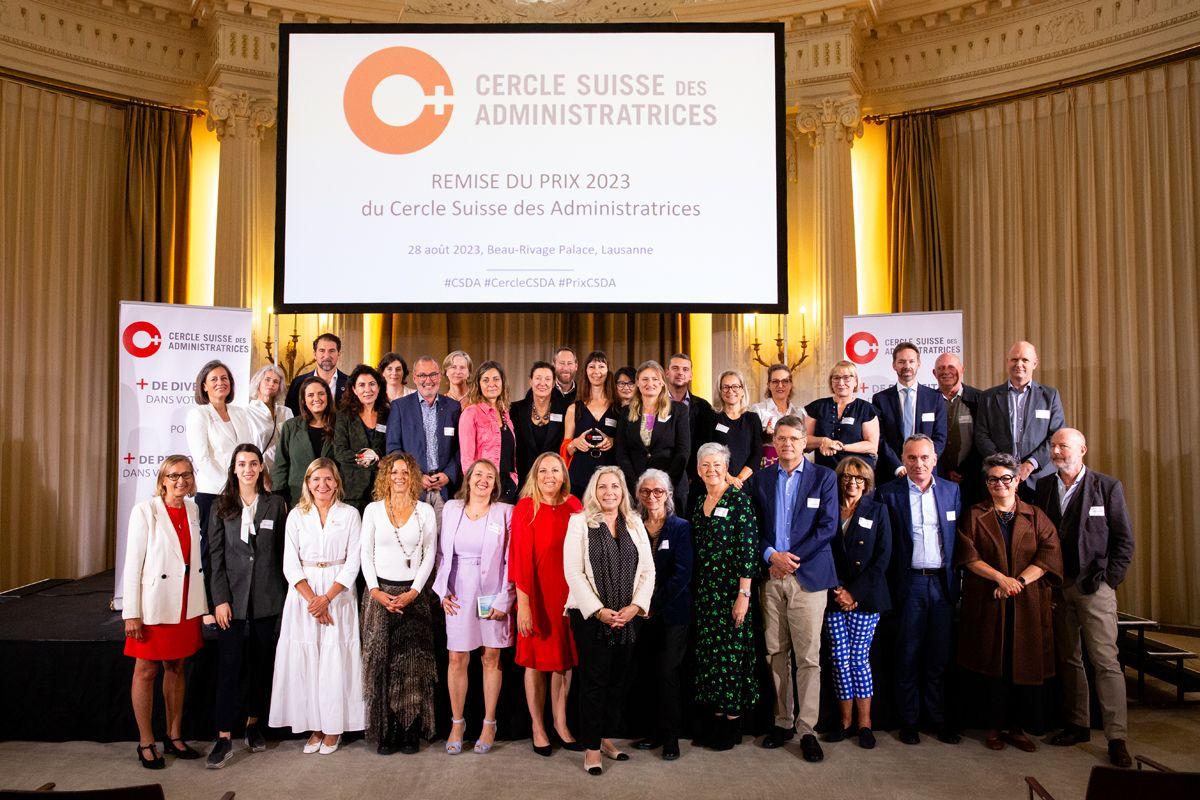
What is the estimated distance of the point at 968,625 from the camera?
13.9 feet

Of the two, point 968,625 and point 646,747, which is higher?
point 968,625

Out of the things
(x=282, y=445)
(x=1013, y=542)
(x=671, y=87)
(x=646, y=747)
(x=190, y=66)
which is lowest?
(x=646, y=747)

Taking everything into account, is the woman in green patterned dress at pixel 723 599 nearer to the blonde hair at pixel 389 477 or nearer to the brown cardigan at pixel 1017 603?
the brown cardigan at pixel 1017 603

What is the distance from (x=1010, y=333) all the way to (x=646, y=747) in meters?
5.40

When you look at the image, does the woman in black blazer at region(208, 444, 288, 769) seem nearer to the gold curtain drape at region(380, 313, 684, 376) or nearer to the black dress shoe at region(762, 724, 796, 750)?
the black dress shoe at region(762, 724, 796, 750)

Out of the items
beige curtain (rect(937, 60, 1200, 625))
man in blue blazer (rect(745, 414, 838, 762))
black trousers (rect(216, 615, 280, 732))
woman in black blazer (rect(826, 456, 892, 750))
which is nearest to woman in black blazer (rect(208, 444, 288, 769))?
black trousers (rect(216, 615, 280, 732))

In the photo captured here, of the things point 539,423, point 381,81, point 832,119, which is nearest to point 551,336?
Answer: point 381,81

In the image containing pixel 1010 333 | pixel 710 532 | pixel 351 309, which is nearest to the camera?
pixel 710 532

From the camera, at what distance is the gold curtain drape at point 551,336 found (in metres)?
8.34

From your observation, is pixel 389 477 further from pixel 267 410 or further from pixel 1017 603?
pixel 1017 603

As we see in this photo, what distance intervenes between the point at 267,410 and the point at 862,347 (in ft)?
15.3

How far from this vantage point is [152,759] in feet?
13.1

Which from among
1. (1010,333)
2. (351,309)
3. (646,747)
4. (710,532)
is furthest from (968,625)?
(351,309)

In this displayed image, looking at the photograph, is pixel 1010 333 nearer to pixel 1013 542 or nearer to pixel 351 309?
pixel 1013 542
